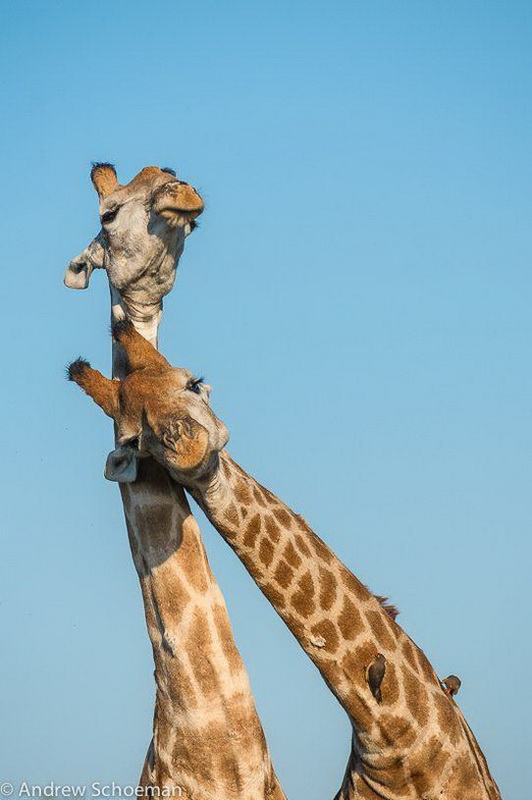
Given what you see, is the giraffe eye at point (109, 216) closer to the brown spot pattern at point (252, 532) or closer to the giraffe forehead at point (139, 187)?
the giraffe forehead at point (139, 187)

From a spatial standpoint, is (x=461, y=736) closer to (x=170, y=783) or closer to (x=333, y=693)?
(x=333, y=693)

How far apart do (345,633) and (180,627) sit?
106 centimetres

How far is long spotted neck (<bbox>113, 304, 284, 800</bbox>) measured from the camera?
27.5 ft

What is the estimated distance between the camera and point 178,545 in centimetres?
859

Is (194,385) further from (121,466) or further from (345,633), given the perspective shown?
(345,633)

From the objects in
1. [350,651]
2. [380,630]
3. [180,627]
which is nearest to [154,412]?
[180,627]

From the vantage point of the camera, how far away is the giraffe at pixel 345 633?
834 centimetres

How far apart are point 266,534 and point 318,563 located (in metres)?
0.45

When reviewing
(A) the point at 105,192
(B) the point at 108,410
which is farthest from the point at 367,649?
(A) the point at 105,192

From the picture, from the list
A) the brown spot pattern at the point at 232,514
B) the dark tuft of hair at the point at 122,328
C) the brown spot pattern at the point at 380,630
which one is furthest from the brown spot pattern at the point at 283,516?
the dark tuft of hair at the point at 122,328

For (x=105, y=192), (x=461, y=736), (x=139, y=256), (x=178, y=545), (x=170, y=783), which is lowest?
(x=170, y=783)

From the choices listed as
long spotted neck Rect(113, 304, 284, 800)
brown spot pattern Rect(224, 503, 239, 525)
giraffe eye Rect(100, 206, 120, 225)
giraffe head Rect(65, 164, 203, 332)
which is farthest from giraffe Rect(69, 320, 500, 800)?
giraffe eye Rect(100, 206, 120, 225)

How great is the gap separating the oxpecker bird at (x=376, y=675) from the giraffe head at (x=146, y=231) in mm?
2740

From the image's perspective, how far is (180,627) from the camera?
332 inches
